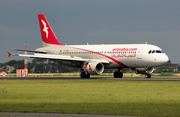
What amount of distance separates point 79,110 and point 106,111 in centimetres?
142

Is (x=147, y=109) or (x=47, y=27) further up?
(x=47, y=27)

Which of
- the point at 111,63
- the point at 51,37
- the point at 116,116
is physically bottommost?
the point at 116,116

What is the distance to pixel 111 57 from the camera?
2239 inches

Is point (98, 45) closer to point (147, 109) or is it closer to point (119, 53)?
point (119, 53)

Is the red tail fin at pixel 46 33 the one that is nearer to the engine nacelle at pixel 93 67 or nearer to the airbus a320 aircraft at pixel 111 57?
the airbus a320 aircraft at pixel 111 57

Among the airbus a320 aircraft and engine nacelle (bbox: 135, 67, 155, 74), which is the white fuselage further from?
engine nacelle (bbox: 135, 67, 155, 74)

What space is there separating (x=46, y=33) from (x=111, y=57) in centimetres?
A: 1609

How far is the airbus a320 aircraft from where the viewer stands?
5404cm

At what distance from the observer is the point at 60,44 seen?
66625 millimetres

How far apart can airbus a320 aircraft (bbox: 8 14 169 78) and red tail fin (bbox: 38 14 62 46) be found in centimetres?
255

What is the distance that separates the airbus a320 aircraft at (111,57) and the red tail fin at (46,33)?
255cm

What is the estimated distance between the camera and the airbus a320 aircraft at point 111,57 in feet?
177

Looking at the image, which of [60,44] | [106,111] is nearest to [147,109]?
[106,111]

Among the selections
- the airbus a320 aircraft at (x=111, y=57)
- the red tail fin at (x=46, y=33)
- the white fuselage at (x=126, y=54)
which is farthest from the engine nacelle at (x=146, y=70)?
the red tail fin at (x=46, y=33)
